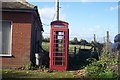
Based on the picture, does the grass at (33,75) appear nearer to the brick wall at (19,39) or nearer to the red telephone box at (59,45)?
the brick wall at (19,39)

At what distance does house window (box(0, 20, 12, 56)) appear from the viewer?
1844 cm

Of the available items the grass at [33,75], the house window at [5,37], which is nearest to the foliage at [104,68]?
the grass at [33,75]

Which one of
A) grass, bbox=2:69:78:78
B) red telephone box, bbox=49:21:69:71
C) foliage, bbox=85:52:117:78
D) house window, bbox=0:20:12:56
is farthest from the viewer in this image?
house window, bbox=0:20:12:56

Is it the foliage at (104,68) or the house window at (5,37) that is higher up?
the house window at (5,37)

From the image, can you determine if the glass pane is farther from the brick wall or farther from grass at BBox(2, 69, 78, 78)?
grass at BBox(2, 69, 78, 78)

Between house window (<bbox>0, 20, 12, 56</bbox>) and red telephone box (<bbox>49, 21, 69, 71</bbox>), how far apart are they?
7.70 ft

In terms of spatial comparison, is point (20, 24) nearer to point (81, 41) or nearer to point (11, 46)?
point (11, 46)

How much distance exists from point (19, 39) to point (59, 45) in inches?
87.8

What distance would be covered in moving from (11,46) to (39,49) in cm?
565

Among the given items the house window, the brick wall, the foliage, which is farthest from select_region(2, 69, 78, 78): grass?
the house window

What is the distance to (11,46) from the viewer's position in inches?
733

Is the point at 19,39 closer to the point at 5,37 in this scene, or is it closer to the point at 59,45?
the point at 5,37

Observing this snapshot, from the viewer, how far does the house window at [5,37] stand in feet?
60.5

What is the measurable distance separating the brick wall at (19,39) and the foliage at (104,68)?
4890mm
